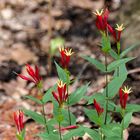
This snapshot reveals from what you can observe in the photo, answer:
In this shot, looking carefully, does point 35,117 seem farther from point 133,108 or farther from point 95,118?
point 133,108

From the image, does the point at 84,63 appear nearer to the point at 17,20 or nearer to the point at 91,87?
the point at 91,87

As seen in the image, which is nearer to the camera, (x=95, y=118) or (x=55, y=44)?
(x=95, y=118)

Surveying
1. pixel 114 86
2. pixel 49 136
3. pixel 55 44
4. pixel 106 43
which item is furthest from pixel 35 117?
pixel 55 44

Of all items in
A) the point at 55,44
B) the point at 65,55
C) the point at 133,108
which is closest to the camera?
the point at 65,55

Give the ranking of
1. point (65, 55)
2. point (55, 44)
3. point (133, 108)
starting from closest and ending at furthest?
point (65, 55)
point (133, 108)
point (55, 44)

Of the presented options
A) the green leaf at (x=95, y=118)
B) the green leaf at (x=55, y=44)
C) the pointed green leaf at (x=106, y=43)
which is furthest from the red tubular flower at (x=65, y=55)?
the green leaf at (x=55, y=44)

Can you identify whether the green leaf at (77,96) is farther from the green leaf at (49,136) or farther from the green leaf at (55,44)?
the green leaf at (55,44)

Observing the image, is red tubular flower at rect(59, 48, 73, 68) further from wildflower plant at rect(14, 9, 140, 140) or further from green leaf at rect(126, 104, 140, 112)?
green leaf at rect(126, 104, 140, 112)

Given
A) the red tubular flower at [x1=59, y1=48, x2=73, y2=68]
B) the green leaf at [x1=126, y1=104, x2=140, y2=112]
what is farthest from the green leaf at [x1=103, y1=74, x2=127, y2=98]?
the red tubular flower at [x1=59, y1=48, x2=73, y2=68]

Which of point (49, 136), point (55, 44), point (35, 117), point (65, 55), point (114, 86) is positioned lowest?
point (49, 136)

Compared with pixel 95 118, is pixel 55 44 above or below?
above

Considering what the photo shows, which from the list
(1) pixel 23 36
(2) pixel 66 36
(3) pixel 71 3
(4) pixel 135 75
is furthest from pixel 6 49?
(4) pixel 135 75
